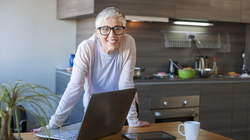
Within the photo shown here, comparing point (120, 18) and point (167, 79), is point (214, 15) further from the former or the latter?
point (120, 18)

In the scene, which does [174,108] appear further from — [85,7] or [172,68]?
[85,7]

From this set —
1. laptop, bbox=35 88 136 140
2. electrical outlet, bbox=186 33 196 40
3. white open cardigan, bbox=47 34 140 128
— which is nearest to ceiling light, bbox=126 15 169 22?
electrical outlet, bbox=186 33 196 40

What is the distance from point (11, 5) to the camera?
13.3 ft

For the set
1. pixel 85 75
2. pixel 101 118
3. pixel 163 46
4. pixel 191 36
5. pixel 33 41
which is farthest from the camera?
pixel 191 36

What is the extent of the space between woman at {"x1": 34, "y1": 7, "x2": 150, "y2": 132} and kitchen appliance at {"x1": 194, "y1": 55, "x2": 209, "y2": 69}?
251 cm

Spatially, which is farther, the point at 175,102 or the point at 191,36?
the point at 191,36

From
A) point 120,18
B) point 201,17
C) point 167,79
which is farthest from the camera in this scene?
point 201,17

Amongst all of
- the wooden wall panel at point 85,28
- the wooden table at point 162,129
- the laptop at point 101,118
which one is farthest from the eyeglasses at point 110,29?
the wooden wall panel at point 85,28

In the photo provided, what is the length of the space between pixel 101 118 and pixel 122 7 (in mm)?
2206

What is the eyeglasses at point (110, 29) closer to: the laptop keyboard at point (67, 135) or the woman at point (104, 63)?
the woman at point (104, 63)

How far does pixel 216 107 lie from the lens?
4.09m

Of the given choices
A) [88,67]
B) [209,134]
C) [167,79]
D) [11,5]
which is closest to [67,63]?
[11,5]

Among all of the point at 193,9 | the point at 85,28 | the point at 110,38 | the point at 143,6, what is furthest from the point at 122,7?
the point at 110,38

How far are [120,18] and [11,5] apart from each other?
250 cm
